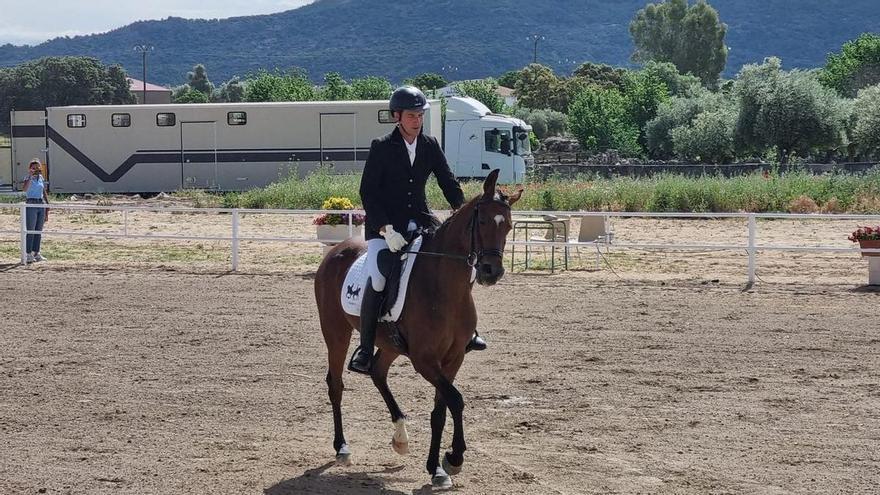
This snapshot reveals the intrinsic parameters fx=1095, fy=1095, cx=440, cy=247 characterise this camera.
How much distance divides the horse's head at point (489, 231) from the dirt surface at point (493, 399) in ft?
4.25

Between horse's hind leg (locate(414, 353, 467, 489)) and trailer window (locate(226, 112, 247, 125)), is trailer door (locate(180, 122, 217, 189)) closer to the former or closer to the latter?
trailer window (locate(226, 112, 247, 125))

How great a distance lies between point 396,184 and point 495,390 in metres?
2.66

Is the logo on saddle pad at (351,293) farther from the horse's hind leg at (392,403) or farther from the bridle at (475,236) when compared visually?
the bridle at (475,236)

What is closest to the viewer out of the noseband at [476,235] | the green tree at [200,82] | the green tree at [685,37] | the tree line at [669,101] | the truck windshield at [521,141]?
the noseband at [476,235]

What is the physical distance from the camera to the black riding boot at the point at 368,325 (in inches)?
270

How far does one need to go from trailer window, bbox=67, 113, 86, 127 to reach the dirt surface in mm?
22041

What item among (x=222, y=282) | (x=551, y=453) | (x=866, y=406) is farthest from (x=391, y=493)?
(x=222, y=282)

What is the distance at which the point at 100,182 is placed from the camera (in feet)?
115

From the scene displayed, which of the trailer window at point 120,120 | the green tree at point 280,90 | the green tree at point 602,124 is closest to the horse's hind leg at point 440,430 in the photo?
the trailer window at point 120,120

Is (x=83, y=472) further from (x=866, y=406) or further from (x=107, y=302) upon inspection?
(x=107, y=302)

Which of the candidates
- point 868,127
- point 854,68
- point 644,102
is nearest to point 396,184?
point 868,127

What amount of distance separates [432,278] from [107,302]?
877 centimetres

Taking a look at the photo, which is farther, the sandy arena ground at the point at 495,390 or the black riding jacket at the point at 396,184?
the black riding jacket at the point at 396,184

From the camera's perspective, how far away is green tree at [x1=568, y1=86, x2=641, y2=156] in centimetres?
5088
